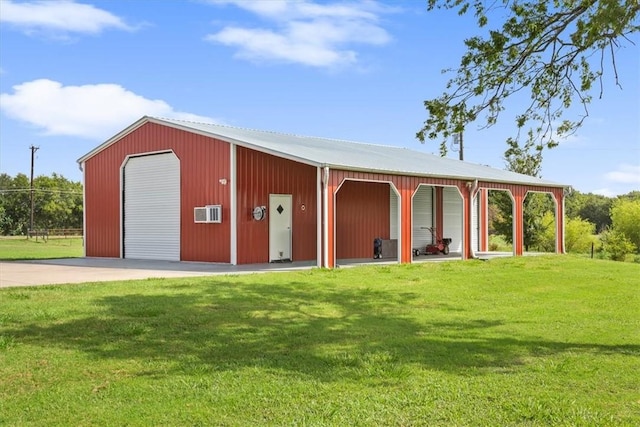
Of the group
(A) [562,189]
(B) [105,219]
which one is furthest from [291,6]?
(A) [562,189]

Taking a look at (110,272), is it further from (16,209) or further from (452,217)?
(16,209)

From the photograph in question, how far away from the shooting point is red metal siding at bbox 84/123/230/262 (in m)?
16.7

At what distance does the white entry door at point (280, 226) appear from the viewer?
17297 mm

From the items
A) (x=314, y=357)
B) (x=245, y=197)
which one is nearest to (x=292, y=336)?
(x=314, y=357)

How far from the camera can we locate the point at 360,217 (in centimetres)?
2008

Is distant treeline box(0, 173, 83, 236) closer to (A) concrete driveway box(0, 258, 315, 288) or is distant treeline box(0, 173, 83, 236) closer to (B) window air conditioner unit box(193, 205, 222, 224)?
(B) window air conditioner unit box(193, 205, 222, 224)

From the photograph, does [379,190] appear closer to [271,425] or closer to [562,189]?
[562,189]

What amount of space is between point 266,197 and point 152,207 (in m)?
3.86

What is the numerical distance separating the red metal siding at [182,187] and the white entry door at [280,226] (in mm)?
1386

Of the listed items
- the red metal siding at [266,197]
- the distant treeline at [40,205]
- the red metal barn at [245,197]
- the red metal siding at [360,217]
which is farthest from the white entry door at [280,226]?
the distant treeline at [40,205]

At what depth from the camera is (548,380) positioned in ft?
16.3

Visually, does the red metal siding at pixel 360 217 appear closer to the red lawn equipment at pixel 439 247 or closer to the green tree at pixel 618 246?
the red lawn equipment at pixel 439 247

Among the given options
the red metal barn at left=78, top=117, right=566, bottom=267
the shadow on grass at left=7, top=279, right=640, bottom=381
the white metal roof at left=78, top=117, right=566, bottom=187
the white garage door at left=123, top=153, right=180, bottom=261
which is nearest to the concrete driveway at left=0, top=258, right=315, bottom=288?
the red metal barn at left=78, top=117, right=566, bottom=267

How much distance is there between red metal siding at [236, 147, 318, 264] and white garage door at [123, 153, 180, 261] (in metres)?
2.40
